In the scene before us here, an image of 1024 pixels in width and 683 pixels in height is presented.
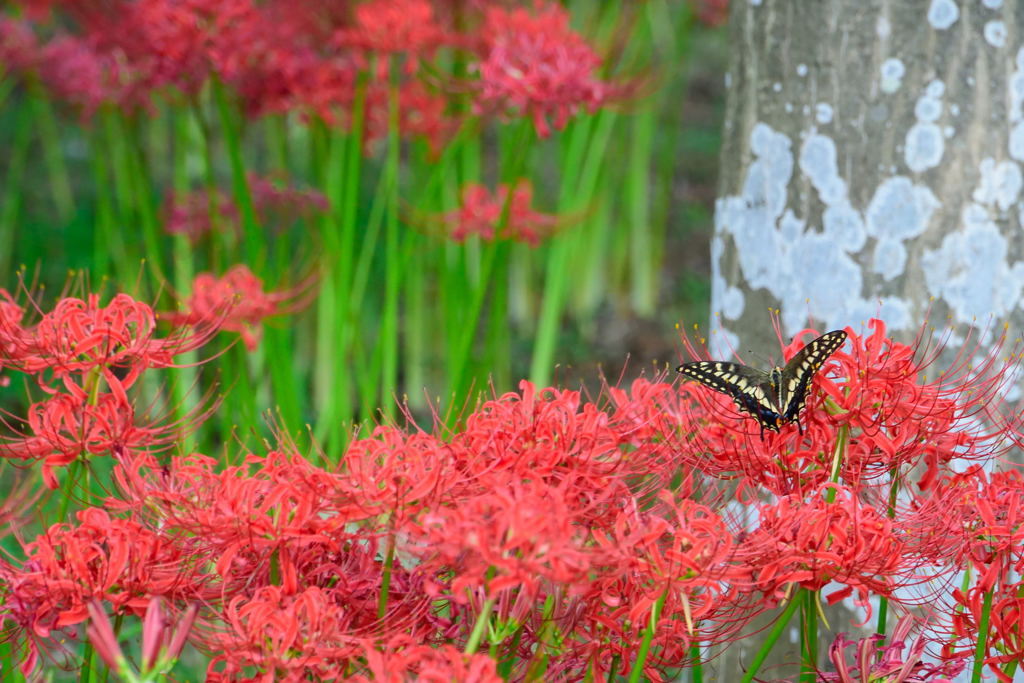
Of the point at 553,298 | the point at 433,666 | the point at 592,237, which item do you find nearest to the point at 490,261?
the point at 553,298

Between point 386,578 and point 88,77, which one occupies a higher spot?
point 88,77

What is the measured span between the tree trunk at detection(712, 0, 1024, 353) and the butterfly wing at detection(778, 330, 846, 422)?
33.6 inches

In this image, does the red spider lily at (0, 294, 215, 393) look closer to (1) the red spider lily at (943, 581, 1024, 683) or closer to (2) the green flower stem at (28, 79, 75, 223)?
(1) the red spider lily at (943, 581, 1024, 683)

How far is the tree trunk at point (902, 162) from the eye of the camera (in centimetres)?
218

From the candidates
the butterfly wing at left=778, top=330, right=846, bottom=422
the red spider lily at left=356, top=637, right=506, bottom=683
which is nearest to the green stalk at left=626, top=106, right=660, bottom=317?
the butterfly wing at left=778, top=330, right=846, bottom=422

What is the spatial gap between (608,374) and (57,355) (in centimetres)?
425

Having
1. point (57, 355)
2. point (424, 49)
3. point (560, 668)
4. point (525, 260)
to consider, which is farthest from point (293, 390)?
point (525, 260)

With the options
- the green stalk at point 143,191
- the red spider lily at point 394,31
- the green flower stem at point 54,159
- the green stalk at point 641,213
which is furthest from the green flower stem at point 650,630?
→ the green flower stem at point 54,159

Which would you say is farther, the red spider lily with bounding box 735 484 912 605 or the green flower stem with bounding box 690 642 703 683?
the green flower stem with bounding box 690 642 703 683

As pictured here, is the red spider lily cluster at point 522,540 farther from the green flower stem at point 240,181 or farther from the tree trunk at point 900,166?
the green flower stem at point 240,181

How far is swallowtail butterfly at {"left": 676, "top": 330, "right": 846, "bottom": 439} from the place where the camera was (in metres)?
1.31

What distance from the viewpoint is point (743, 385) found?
1.39 meters

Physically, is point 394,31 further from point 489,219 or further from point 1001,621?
point 1001,621

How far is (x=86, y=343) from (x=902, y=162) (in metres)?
1.52
